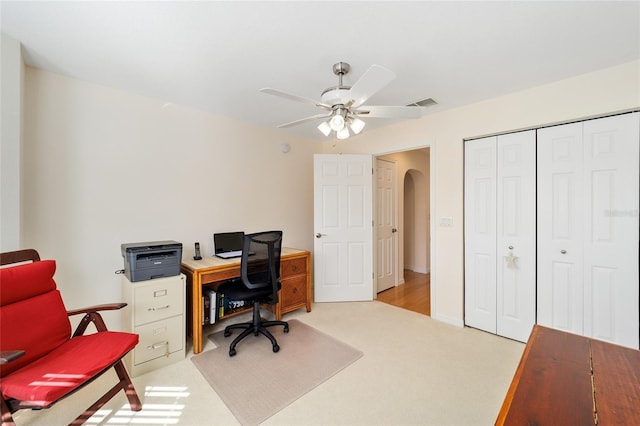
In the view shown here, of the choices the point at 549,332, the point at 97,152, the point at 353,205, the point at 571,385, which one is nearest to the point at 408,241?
the point at 353,205

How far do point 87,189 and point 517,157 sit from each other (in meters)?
3.86

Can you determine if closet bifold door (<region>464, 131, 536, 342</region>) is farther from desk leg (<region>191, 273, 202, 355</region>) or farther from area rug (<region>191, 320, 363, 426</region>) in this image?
desk leg (<region>191, 273, 202, 355</region>)

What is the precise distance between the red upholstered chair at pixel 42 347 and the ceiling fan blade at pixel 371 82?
2.06 metres

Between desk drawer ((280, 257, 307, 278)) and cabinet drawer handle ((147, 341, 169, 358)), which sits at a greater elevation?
desk drawer ((280, 257, 307, 278))

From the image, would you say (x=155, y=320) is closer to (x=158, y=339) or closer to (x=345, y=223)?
(x=158, y=339)

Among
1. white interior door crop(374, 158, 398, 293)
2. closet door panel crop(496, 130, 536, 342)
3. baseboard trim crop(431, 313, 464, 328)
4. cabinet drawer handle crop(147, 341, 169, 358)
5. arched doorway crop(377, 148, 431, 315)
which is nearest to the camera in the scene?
cabinet drawer handle crop(147, 341, 169, 358)

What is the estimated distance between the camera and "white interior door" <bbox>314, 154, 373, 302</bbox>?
139 inches

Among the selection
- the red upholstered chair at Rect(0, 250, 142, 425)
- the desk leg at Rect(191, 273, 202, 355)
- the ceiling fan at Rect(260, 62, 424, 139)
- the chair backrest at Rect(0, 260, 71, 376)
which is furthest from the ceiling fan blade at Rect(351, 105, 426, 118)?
the chair backrest at Rect(0, 260, 71, 376)

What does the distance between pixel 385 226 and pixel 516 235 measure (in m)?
1.75

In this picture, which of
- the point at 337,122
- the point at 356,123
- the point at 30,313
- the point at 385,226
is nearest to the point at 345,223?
the point at 385,226

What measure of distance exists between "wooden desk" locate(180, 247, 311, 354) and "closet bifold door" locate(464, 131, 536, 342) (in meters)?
1.81

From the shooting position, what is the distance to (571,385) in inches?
32.9

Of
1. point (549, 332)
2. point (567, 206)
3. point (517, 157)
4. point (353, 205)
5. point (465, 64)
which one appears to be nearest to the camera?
point (549, 332)

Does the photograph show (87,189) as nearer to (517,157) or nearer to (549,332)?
(549,332)
